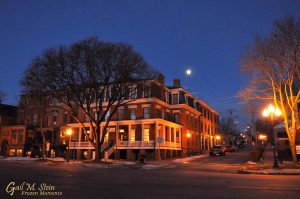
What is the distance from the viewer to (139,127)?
1800 inches

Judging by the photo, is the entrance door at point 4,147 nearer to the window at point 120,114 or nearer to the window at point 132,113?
the window at point 120,114

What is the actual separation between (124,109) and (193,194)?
38.1 meters

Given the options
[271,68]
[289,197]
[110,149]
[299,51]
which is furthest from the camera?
[110,149]

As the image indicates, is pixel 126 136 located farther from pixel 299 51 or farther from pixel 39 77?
pixel 299 51

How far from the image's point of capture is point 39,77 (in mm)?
33031

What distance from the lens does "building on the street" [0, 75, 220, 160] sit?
43812 mm

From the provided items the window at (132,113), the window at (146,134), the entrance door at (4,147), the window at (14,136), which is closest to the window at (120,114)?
the window at (132,113)

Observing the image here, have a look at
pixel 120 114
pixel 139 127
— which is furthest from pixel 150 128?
pixel 120 114

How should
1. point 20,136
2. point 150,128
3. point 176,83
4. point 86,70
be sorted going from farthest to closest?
point 20,136
point 176,83
point 150,128
point 86,70

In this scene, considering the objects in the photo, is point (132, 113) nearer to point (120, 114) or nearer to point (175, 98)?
point (120, 114)

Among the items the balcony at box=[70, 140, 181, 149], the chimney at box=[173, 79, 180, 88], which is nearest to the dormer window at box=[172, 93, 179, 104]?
the chimney at box=[173, 79, 180, 88]

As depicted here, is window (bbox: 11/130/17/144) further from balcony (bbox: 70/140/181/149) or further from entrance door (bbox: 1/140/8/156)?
balcony (bbox: 70/140/181/149)

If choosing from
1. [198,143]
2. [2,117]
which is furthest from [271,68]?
[2,117]

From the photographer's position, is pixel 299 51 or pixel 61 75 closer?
pixel 299 51
